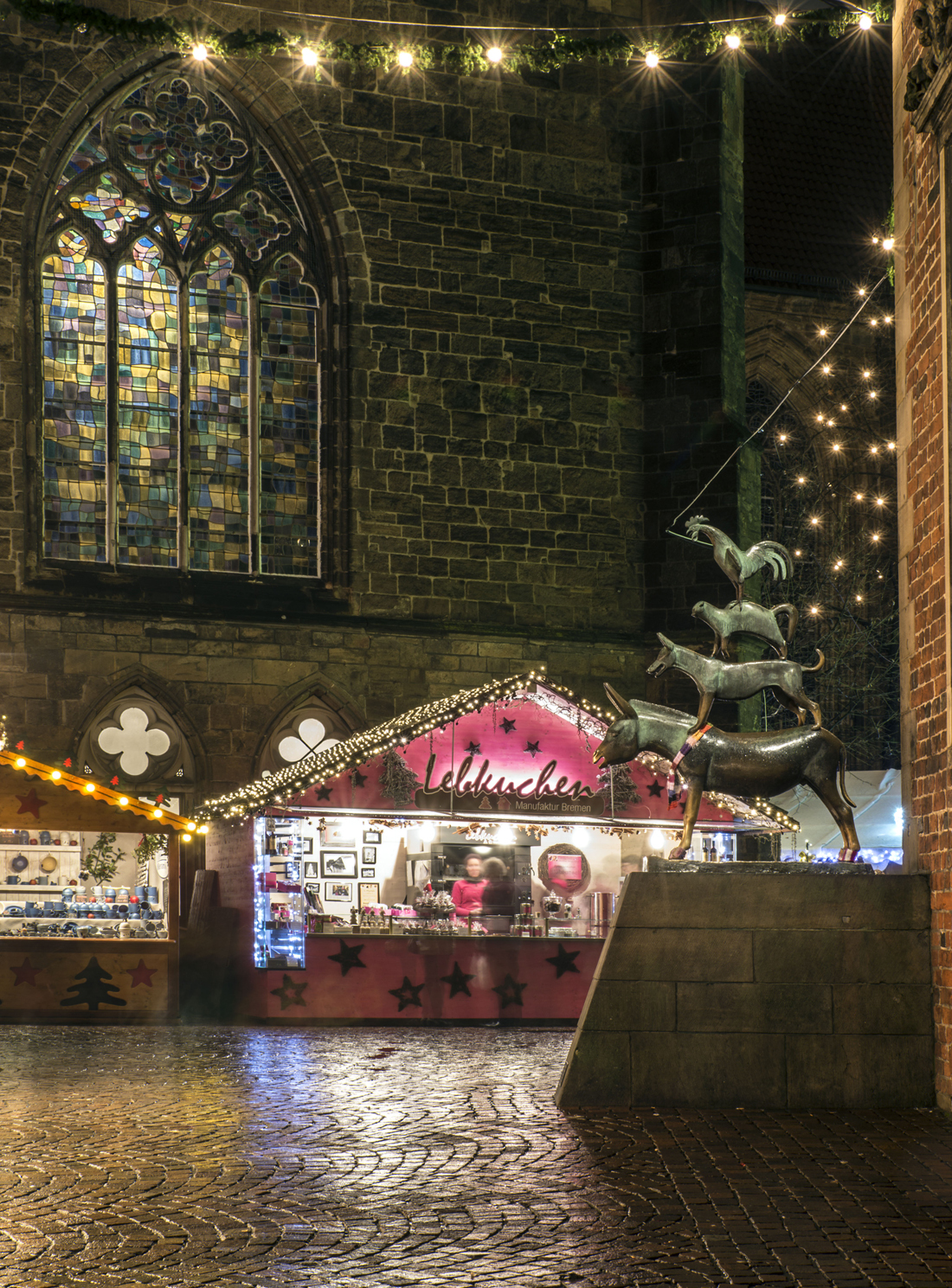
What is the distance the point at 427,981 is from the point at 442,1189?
7891 mm

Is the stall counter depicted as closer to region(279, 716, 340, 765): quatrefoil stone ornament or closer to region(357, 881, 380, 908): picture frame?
region(357, 881, 380, 908): picture frame

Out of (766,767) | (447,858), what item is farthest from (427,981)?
(766,767)

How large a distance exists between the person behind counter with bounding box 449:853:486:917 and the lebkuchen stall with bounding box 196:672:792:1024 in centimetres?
2

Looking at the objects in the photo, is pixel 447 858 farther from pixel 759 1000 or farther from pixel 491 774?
pixel 759 1000

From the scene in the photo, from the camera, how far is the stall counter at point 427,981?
43.4 ft

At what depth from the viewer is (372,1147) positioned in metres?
6.48

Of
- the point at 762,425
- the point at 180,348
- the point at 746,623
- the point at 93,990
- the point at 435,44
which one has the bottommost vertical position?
the point at 93,990

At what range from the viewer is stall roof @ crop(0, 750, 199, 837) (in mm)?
13023

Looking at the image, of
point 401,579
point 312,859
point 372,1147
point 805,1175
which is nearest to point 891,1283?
point 805,1175

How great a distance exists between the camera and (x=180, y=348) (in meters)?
17.7

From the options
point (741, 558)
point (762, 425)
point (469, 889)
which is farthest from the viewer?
point (469, 889)

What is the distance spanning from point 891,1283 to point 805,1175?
4.95 ft

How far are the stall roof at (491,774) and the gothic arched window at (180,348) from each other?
13.1ft

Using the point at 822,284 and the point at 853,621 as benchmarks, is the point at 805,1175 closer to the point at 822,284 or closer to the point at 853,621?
the point at 853,621
